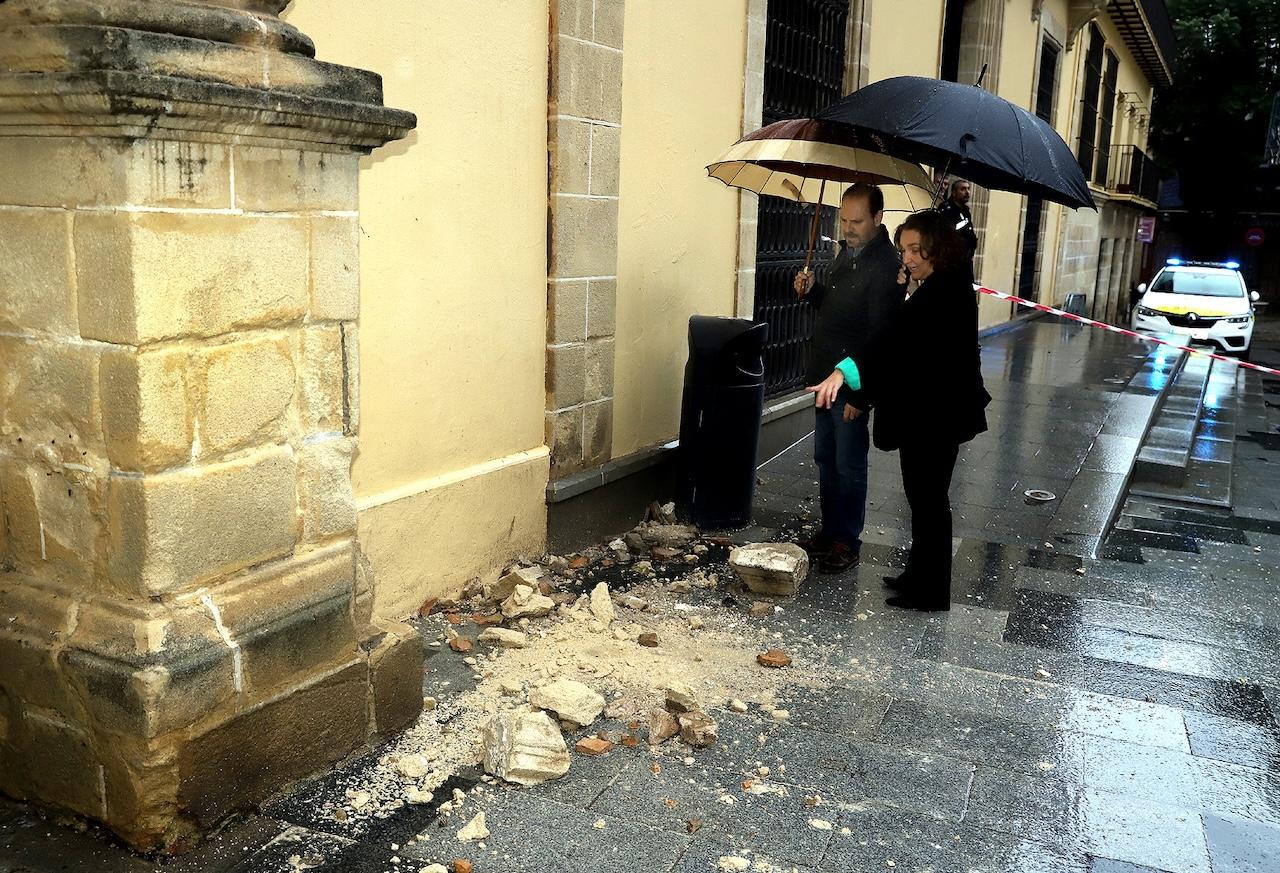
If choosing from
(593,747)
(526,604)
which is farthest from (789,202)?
(593,747)

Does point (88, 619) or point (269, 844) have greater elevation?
point (88, 619)

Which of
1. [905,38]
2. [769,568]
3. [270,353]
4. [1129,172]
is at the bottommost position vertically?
[769,568]

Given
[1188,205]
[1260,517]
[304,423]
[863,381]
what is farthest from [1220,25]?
[304,423]

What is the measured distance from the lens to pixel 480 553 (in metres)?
5.35

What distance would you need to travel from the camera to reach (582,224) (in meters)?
5.77

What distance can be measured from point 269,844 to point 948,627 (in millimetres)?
3088

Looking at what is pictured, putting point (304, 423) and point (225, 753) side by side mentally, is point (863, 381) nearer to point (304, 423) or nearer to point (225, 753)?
point (304, 423)

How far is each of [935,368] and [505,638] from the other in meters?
2.19

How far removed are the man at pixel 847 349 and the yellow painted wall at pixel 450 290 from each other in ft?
4.71

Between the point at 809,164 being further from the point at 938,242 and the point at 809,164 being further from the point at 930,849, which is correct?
the point at 930,849

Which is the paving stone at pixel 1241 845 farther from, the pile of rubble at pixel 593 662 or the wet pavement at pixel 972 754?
the pile of rubble at pixel 593 662

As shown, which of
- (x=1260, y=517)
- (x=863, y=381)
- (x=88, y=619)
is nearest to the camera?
(x=88, y=619)

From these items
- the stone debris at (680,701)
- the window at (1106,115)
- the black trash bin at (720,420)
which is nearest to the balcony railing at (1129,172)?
the window at (1106,115)

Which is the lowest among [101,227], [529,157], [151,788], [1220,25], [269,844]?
[269,844]
